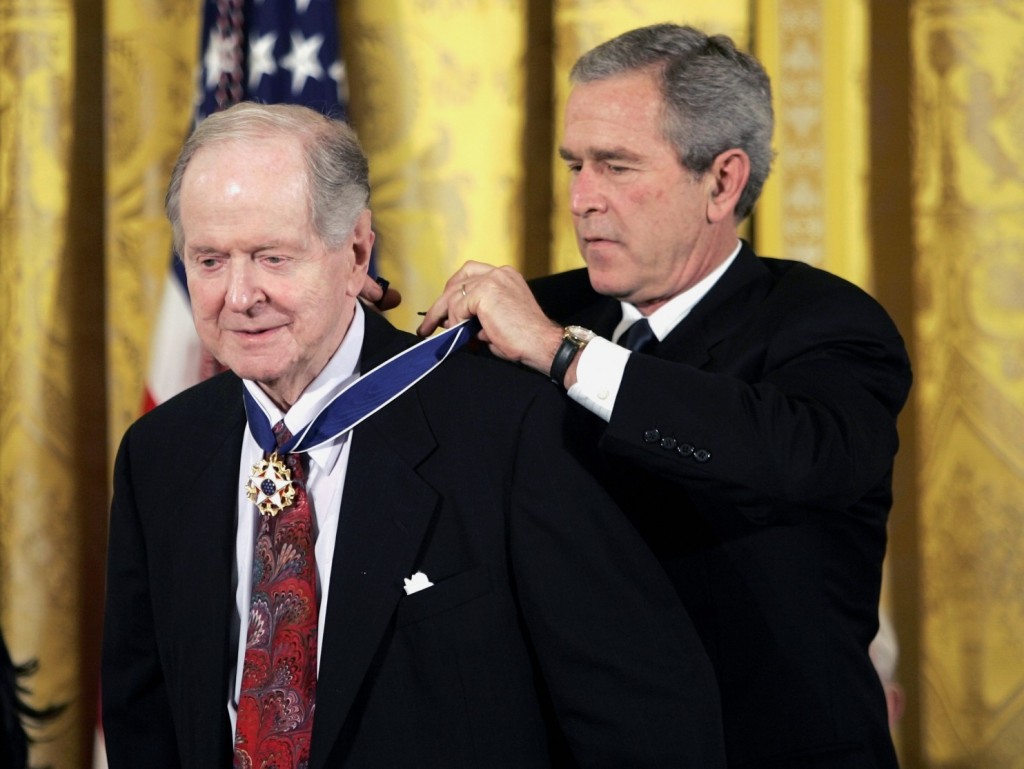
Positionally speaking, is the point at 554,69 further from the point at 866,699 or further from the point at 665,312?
the point at 866,699

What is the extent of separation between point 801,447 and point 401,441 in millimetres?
483

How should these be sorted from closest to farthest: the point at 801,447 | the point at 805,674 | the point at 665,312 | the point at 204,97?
the point at 801,447
the point at 805,674
the point at 665,312
the point at 204,97

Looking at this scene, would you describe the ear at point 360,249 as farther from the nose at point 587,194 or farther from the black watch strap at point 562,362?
the nose at point 587,194

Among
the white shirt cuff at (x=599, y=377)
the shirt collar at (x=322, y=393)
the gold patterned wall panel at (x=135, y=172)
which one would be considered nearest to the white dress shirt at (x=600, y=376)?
the white shirt cuff at (x=599, y=377)

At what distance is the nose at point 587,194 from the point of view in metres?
1.90

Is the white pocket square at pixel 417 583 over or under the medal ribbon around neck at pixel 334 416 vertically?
under

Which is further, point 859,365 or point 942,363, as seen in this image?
point 942,363

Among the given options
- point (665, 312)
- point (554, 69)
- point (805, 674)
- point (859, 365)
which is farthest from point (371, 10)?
point (805, 674)

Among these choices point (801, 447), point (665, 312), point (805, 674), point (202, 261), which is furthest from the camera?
point (665, 312)

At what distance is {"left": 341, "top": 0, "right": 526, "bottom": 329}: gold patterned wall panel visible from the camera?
9.44 feet

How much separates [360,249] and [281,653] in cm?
46

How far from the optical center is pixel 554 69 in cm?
289

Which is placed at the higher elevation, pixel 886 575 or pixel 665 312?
pixel 665 312

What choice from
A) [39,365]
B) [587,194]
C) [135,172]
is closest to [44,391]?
[39,365]
